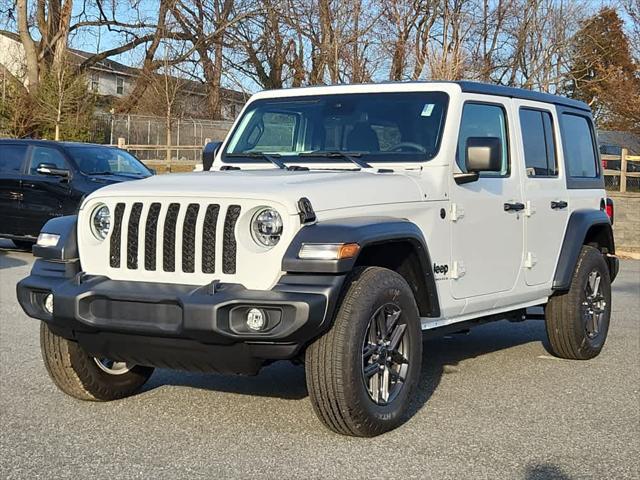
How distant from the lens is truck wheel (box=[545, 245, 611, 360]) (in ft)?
23.2

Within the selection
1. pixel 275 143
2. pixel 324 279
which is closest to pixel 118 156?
pixel 275 143

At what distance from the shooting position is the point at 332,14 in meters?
27.1

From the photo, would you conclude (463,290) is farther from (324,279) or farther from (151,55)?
(151,55)

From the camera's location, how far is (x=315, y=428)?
5148 millimetres

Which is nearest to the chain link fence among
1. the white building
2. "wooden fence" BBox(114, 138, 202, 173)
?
the white building

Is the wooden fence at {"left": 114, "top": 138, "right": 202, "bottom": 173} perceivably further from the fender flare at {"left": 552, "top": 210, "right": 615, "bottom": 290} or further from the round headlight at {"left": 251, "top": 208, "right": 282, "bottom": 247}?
the round headlight at {"left": 251, "top": 208, "right": 282, "bottom": 247}

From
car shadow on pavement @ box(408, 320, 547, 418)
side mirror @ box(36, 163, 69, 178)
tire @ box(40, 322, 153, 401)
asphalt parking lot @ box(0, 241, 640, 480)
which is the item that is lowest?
car shadow on pavement @ box(408, 320, 547, 418)

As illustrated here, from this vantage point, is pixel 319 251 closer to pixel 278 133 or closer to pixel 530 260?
pixel 278 133

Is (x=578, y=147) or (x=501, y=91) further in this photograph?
(x=578, y=147)

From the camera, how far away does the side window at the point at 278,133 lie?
6.29 metres

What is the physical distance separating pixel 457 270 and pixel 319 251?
146 cm

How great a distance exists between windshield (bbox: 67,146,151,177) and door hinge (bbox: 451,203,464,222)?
9433mm

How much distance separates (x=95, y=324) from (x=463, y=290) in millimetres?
2273

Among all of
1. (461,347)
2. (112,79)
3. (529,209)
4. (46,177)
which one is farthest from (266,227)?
(112,79)
